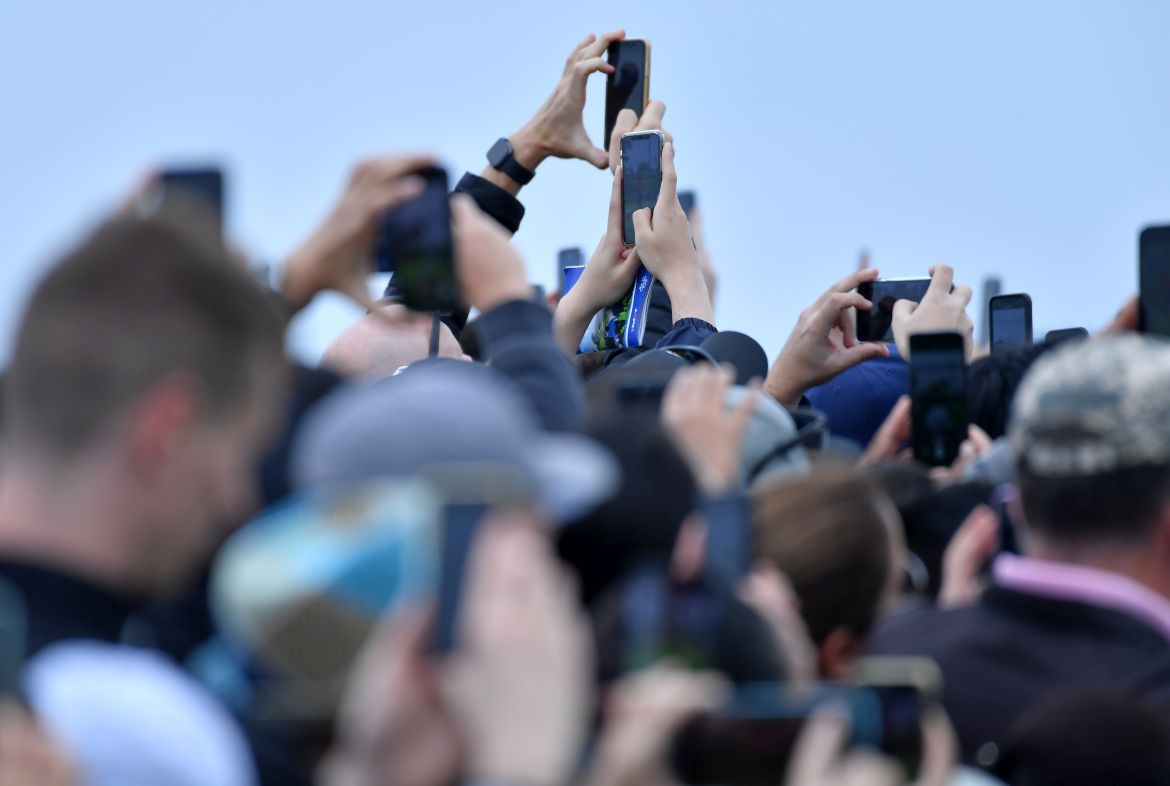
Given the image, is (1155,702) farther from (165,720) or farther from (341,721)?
(165,720)

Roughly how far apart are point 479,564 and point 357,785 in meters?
0.24

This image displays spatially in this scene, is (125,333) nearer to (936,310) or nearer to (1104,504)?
(1104,504)

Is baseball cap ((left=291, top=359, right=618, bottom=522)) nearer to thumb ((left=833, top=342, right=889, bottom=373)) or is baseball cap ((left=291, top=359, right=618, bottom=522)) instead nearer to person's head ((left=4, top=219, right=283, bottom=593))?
person's head ((left=4, top=219, right=283, bottom=593))

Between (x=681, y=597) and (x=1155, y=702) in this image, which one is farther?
(x=1155, y=702)

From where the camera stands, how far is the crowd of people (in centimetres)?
170

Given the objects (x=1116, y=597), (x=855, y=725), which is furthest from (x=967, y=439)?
(x=855, y=725)

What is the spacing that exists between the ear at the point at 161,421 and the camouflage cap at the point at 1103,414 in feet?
5.29

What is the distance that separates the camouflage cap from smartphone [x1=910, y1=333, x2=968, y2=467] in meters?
1.20

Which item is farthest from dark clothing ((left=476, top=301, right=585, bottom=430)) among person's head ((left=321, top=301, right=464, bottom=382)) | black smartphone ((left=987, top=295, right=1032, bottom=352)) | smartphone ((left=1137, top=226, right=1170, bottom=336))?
black smartphone ((left=987, top=295, right=1032, bottom=352))

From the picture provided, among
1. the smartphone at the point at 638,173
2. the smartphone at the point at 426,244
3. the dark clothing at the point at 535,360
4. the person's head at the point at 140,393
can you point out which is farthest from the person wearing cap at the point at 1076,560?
the smartphone at the point at 638,173

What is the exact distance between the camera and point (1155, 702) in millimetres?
2822

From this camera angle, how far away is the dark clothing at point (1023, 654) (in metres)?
2.90

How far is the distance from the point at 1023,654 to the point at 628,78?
3.07 meters

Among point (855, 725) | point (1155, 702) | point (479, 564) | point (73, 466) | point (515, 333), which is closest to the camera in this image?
point (479, 564)
